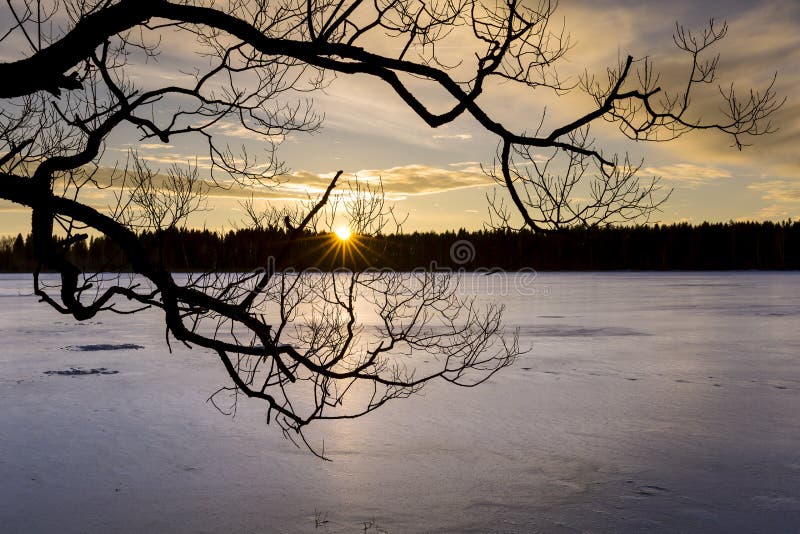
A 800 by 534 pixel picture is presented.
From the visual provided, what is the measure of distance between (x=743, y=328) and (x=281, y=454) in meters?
16.9

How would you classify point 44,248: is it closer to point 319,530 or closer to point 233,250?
point 233,250

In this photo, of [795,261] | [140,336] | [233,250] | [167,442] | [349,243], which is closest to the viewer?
[233,250]

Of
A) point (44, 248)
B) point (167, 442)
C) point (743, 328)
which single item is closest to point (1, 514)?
point (167, 442)

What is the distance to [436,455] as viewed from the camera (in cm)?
845

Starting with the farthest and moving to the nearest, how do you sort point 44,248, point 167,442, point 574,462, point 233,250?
point 167,442 < point 574,462 < point 233,250 < point 44,248

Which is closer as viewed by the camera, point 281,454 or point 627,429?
point 281,454

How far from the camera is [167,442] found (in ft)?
29.7

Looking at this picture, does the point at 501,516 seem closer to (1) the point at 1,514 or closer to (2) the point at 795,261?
(1) the point at 1,514

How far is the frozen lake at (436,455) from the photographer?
257 inches

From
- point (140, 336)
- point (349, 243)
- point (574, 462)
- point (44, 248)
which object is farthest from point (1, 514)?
point (140, 336)

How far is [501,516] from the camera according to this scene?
6.48 meters

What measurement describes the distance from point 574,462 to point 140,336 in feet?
51.2

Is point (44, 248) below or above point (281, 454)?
above

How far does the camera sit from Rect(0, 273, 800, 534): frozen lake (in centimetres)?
652
